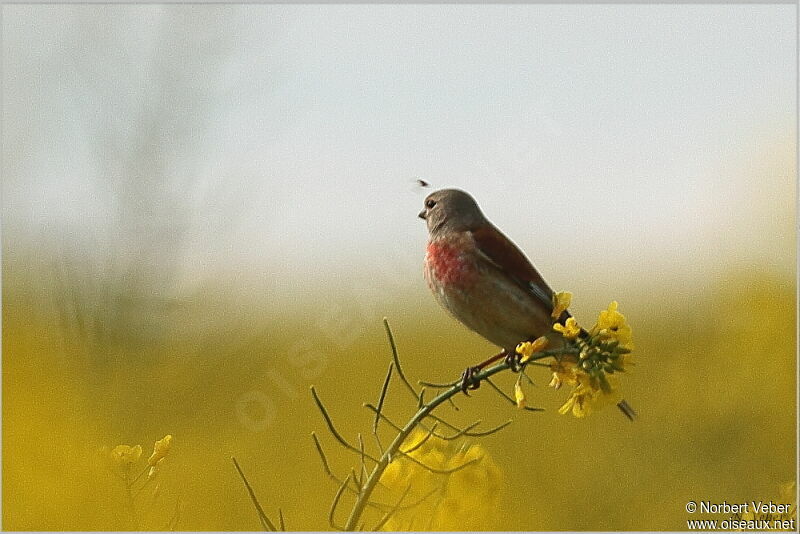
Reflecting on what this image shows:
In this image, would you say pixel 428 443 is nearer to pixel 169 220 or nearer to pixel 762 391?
pixel 169 220

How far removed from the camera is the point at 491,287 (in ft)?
12.8

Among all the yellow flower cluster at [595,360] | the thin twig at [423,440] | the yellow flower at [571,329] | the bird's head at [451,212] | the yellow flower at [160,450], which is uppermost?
the bird's head at [451,212]

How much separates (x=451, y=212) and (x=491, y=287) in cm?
66

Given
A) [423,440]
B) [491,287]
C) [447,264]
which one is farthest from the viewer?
[447,264]

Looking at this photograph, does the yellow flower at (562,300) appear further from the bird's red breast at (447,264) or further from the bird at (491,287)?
the bird's red breast at (447,264)

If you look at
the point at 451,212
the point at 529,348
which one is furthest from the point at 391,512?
the point at 451,212

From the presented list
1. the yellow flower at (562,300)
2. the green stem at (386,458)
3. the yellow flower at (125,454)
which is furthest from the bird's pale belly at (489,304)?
the yellow flower at (125,454)

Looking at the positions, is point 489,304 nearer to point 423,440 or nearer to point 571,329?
point 423,440

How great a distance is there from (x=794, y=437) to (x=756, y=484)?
0.44 meters

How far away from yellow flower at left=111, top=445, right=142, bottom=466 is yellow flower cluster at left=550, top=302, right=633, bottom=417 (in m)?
1.14

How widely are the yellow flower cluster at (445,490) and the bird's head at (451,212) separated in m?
1.82

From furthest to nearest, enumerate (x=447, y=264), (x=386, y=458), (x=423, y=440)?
1. (x=447, y=264)
2. (x=423, y=440)
3. (x=386, y=458)

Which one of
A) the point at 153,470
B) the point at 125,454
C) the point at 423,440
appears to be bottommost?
the point at 423,440

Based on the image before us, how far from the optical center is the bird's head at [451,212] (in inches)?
172
